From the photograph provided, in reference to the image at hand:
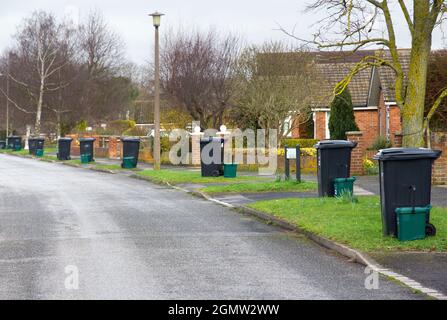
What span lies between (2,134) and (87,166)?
166 feet

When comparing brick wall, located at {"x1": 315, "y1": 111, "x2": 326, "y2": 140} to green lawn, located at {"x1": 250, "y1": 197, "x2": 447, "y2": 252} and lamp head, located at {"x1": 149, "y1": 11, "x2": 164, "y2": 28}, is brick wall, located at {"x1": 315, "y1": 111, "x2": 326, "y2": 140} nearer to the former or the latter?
lamp head, located at {"x1": 149, "y1": 11, "x2": 164, "y2": 28}

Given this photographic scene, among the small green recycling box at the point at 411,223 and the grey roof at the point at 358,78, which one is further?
the grey roof at the point at 358,78

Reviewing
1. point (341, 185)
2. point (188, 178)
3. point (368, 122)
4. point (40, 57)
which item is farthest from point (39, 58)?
point (341, 185)

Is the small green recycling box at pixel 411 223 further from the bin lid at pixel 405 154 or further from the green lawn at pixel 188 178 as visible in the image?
the green lawn at pixel 188 178

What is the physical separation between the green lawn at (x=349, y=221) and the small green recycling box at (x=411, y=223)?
124mm

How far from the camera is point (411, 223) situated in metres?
12.6

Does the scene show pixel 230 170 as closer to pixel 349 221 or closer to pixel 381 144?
pixel 381 144

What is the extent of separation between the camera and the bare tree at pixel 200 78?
138ft

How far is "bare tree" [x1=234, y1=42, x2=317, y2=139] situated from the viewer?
3750 cm

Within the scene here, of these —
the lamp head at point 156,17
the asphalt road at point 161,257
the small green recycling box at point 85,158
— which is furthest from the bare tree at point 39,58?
the asphalt road at point 161,257

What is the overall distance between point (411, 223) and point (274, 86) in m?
25.7

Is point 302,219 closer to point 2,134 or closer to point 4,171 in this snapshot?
point 4,171

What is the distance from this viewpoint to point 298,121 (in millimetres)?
40281
